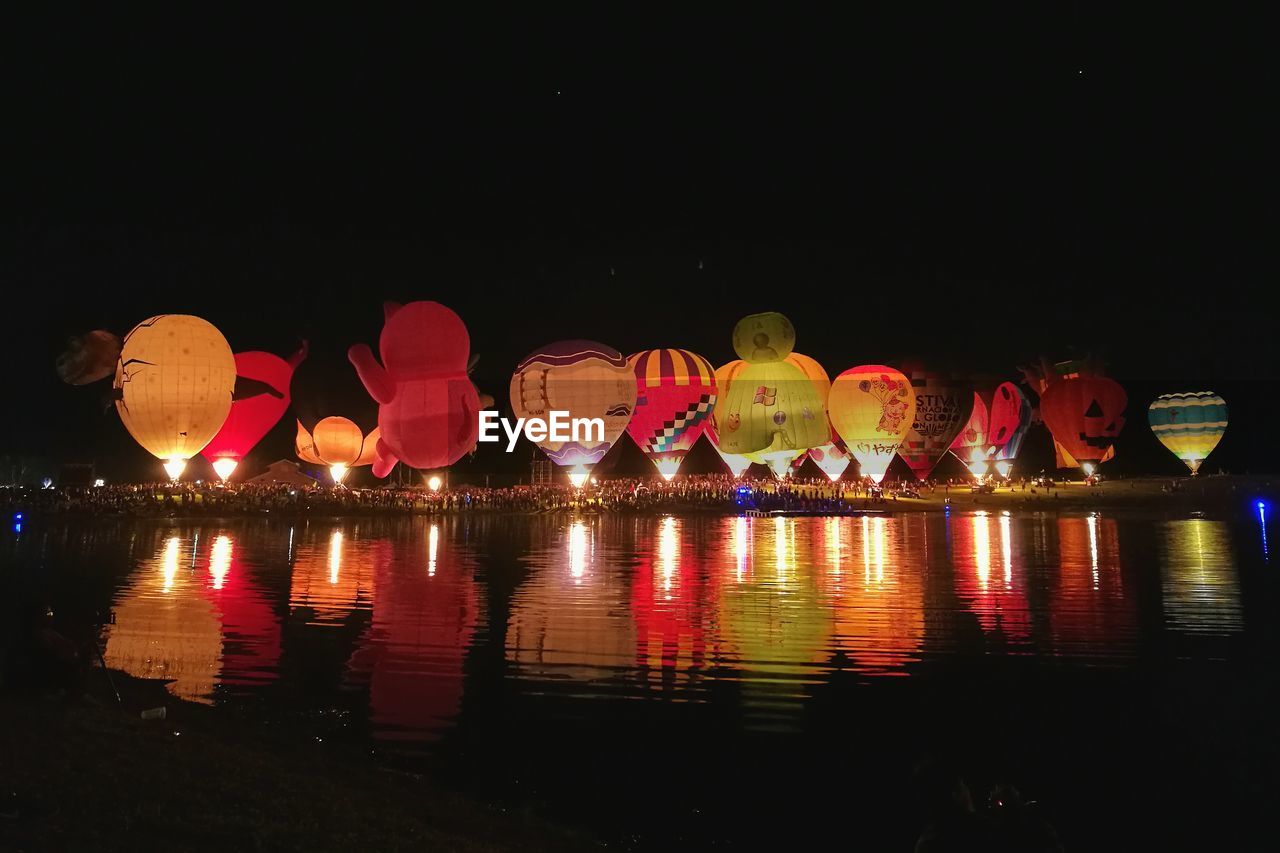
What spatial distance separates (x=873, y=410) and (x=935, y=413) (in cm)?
247

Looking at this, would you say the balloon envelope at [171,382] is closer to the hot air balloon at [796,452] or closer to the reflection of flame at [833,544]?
the hot air balloon at [796,452]

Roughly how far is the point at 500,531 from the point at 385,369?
599cm

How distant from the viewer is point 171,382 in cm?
2339

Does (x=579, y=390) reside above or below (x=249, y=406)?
above

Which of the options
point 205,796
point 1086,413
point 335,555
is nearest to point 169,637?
point 205,796

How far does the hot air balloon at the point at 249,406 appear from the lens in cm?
2639

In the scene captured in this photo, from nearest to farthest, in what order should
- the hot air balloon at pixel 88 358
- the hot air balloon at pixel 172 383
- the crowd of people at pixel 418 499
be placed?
the hot air balloon at pixel 172 383 < the hot air balloon at pixel 88 358 < the crowd of people at pixel 418 499

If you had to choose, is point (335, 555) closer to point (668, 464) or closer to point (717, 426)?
point (668, 464)

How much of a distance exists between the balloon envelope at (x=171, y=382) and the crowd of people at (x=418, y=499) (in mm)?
1759

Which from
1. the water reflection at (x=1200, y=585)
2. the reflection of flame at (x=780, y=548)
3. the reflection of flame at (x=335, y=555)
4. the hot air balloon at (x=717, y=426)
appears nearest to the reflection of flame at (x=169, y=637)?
the reflection of flame at (x=335, y=555)

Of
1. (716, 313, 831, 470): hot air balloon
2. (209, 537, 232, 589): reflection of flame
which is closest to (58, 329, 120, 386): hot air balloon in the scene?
(209, 537, 232, 589): reflection of flame

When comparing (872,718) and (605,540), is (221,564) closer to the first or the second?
(605,540)

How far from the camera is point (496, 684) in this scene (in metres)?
5.88

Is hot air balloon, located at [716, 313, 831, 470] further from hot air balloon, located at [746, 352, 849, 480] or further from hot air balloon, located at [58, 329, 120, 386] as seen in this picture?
hot air balloon, located at [58, 329, 120, 386]
